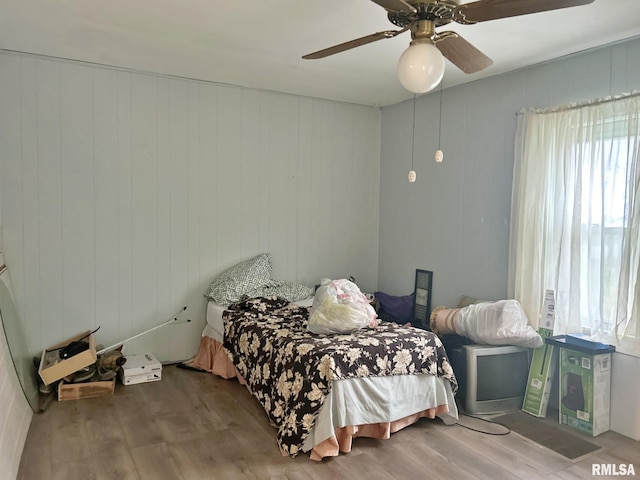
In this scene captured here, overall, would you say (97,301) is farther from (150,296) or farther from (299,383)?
(299,383)

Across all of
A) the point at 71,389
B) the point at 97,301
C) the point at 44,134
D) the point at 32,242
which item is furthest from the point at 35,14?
the point at 71,389

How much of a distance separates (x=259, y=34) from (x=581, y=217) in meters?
2.40

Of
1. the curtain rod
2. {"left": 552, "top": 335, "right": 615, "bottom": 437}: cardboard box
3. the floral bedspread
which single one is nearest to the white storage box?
the floral bedspread

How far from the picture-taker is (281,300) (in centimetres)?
413

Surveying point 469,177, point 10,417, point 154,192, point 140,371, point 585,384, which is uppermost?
point 469,177

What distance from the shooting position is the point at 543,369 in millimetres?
3346

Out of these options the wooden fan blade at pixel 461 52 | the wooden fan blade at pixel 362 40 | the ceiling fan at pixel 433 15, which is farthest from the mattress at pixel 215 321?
the ceiling fan at pixel 433 15

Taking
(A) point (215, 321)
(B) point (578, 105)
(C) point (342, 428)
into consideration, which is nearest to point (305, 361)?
(C) point (342, 428)

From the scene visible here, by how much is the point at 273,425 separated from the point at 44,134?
8.82 ft

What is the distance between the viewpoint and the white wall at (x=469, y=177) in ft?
10.3

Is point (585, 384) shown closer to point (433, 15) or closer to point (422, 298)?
point (422, 298)

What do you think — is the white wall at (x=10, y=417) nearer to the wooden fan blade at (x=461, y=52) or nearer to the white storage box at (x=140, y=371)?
the white storage box at (x=140, y=371)

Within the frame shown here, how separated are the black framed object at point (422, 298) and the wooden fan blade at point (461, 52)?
236 centimetres

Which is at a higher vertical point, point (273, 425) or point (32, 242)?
point (32, 242)
